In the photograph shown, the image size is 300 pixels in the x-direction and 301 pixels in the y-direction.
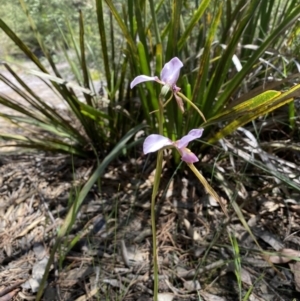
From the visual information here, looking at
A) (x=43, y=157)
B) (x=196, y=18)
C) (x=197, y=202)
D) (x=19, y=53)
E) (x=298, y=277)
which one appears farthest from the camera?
(x=19, y=53)

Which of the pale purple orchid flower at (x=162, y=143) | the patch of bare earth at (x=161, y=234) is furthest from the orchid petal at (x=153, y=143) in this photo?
the patch of bare earth at (x=161, y=234)

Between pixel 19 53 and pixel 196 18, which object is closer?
pixel 196 18

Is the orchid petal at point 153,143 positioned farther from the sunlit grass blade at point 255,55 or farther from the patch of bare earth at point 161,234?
the sunlit grass blade at point 255,55

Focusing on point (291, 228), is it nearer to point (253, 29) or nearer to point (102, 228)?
point (102, 228)

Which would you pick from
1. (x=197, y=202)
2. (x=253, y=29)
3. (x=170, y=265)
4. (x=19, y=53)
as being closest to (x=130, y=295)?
(x=170, y=265)

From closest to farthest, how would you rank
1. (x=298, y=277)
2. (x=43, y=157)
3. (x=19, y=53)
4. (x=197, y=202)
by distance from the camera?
1. (x=298, y=277)
2. (x=197, y=202)
3. (x=43, y=157)
4. (x=19, y=53)

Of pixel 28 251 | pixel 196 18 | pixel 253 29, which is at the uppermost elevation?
pixel 196 18

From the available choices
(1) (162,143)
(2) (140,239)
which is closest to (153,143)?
(1) (162,143)

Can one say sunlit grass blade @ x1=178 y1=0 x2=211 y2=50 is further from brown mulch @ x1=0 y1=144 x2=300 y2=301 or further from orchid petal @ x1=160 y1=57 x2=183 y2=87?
orchid petal @ x1=160 y1=57 x2=183 y2=87

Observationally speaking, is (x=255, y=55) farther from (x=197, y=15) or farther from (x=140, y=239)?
(x=140, y=239)
